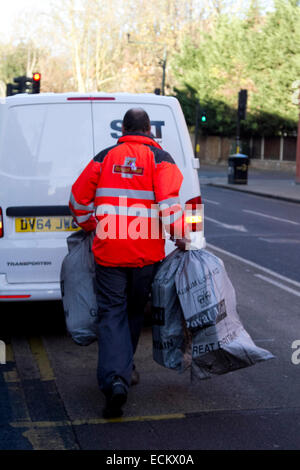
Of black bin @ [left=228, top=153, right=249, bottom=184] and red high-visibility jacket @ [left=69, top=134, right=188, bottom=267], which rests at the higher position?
red high-visibility jacket @ [left=69, top=134, right=188, bottom=267]

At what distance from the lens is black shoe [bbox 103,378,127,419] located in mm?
4664

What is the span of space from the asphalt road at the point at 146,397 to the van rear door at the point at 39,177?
2.44 ft

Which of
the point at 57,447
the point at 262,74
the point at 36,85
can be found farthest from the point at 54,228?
the point at 262,74

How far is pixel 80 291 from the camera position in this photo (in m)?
5.11

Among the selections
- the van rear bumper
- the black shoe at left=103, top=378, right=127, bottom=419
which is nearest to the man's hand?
the black shoe at left=103, top=378, right=127, bottom=419

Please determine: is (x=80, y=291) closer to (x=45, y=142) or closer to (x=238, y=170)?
(x=45, y=142)

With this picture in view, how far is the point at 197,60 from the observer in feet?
178

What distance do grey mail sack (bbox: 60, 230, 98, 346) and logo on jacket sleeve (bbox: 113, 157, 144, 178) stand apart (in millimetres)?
634

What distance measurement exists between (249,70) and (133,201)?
43405 millimetres

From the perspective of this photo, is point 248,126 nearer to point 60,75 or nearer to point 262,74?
point 262,74

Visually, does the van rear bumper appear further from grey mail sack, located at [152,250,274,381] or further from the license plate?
grey mail sack, located at [152,250,274,381]

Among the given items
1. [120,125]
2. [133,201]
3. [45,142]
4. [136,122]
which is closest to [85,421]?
[133,201]

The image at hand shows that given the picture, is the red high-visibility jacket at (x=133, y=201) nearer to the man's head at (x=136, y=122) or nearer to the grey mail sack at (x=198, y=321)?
the man's head at (x=136, y=122)

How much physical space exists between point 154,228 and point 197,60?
50.9m
